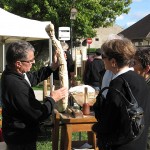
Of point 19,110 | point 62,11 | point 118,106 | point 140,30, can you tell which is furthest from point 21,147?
point 140,30

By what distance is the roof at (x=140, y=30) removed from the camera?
38.7m

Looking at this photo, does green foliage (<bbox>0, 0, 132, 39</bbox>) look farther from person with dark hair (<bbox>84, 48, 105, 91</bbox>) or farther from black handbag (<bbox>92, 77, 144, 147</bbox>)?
black handbag (<bbox>92, 77, 144, 147</bbox>)

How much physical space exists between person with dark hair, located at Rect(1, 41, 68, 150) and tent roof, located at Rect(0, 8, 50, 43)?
480 cm

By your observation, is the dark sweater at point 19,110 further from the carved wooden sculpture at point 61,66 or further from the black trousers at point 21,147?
the carved wooden sculpture at point 61,66

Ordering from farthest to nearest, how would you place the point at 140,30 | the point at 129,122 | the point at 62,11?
the point at 140,30
the point at 62,11
the point at 129,122

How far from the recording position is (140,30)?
135 ft

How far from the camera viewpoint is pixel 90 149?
4.30 m

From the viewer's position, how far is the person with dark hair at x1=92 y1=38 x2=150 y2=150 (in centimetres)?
244

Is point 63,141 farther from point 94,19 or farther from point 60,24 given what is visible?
point 94,19

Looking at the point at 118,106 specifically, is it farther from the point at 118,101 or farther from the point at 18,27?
the point at 18,27

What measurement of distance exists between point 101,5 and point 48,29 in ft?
73.9

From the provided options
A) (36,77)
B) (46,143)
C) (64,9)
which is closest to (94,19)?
(64,9)

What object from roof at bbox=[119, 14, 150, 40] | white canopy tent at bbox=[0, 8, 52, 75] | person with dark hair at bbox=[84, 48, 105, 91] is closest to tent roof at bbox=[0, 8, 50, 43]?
white canopy tent at bbox=[0, 8, 52, 75]

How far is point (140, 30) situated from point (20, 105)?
39.4 metres
